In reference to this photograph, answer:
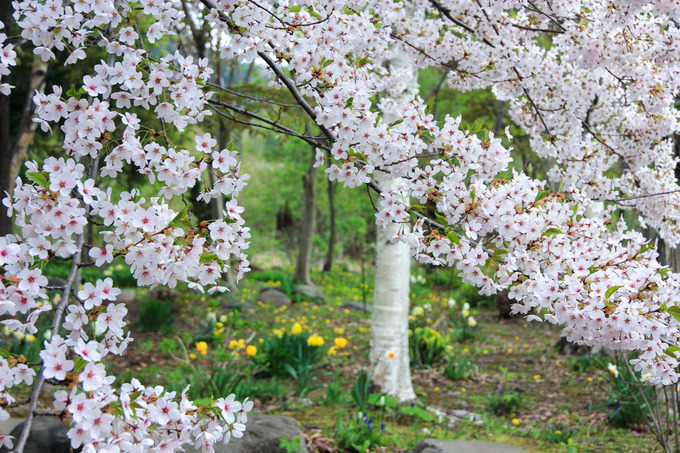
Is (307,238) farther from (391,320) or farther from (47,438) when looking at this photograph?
(47,438)

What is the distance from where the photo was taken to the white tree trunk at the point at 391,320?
17.6 ft

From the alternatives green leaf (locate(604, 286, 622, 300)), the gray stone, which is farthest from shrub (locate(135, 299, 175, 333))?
green leaf (locate(604, 286, 622, 300))

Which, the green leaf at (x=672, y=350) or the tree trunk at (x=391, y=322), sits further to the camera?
the tree trunk at (x=391, y=322)

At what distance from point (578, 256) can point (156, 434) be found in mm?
1642

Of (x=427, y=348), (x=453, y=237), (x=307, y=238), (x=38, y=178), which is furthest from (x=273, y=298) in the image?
(x=38, y=178)

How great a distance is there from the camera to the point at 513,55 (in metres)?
3.74

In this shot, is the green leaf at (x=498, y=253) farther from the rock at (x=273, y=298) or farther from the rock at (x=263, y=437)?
the rock at (x=273, y=298)

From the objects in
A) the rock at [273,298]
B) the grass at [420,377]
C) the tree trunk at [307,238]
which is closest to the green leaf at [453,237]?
the grass at [420,377]

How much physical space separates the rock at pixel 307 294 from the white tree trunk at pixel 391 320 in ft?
20.3

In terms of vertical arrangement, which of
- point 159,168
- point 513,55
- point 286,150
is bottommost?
point 159,168

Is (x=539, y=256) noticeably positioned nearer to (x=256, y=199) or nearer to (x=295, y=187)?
A: (x=295, y=187)

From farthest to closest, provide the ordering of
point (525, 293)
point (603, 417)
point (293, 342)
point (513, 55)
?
point (293, 342)
point (603, 417)
point (513, 55)
point (525, 293)

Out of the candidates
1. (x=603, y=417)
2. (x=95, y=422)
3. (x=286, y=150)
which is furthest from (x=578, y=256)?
(x=286, y=150)

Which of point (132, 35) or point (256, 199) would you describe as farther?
point (256, 199)
